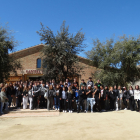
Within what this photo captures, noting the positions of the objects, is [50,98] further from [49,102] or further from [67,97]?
[67,97]

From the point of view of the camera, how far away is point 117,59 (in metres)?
17.6

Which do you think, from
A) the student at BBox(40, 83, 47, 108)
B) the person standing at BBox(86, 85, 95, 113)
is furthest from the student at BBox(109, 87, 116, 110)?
the student at BBox(40, 83, 47, 108)

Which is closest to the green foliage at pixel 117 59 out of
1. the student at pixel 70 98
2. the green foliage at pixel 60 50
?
the green foliage at pixel 60 50

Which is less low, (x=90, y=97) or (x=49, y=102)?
(x=90, y=97)

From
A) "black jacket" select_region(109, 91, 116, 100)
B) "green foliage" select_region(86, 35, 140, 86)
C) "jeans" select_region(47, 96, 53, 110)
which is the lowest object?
"jeans" select_region(47, 96, 53, 110)

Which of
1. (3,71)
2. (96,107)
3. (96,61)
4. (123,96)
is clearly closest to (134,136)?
(96,107)

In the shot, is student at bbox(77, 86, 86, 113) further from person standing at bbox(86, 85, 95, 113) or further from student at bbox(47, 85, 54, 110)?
student at bbox(47, 85, 54, 110)

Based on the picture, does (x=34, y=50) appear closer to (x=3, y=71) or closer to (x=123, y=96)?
(x=3, y=71)

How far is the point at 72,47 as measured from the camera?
1625 centimetres

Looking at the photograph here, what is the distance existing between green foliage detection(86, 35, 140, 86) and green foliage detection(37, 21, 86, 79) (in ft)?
12.1

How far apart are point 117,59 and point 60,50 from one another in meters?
6.67

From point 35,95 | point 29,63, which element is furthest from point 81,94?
point 29,63

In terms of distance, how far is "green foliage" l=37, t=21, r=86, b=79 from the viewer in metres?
15.7

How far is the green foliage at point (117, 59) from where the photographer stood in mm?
17203
